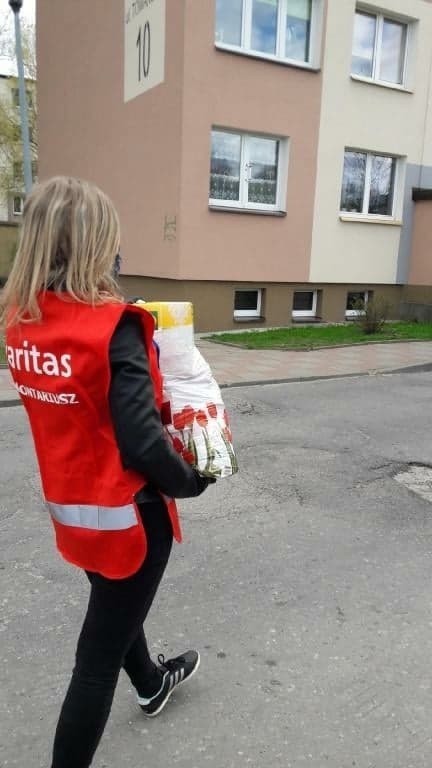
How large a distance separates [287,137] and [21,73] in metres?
5.33

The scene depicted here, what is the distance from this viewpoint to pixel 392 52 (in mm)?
14656

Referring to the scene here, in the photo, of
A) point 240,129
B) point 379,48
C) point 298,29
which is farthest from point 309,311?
point 379,48

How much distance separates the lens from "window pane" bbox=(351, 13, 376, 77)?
554 inches

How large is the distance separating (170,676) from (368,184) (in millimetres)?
14138

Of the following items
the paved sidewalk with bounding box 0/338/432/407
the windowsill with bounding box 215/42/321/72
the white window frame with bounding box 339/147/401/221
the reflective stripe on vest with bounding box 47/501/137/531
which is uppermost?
the windowsill with bounding box 215/42/321/72

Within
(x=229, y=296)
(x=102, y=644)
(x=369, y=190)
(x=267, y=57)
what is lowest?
(x=102, y=644)

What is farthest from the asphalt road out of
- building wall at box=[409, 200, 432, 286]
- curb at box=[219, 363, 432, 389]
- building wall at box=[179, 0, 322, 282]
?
building wall at box=[409, 200, 432, 286]

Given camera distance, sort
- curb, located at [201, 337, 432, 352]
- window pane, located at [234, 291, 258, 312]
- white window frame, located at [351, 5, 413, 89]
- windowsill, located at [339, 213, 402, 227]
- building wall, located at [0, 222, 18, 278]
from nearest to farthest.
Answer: curb, located at [201, 337, 432, 352] → window pane, located at [234, 291, 258, 312] → white window frame, located at [351, 5, 413, 89] → windowsill, located at [339, 213, 402, 227] → building wall, located at [0, 222, 18, 278]

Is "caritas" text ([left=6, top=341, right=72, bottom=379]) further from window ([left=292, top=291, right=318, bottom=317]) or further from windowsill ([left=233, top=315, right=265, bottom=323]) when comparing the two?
window ([left=292, top=291, right=318, bottom=317])

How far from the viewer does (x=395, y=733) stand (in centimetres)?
229

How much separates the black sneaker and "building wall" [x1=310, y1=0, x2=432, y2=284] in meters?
12.4

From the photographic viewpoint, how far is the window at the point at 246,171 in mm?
12891

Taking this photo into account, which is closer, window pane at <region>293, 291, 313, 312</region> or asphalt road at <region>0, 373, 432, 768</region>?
asphalt road at <region>0, 373, 432, 768</region>

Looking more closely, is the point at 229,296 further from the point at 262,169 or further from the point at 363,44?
the point at 363,44
